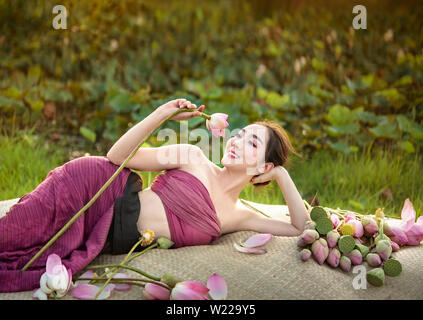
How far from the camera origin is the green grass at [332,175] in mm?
2467

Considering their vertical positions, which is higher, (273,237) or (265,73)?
(265,73)

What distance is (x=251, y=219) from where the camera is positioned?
171 centimetres

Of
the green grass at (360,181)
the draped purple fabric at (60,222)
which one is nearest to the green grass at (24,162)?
the draped purple fabric at (60,222)

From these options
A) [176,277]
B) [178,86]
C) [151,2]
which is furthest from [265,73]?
[176,277]

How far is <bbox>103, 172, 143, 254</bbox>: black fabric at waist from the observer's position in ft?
5.12

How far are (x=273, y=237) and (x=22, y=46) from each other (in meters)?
2.45

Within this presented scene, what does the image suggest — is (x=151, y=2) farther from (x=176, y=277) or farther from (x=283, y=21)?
(x=176, y=277)

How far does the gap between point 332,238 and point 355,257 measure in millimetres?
80

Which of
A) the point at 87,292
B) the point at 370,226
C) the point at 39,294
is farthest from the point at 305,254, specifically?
the point at 39,294

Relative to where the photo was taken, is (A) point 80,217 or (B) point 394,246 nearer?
(A) point 80,217

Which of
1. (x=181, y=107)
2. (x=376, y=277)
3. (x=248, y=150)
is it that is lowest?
(x=376, y=277)

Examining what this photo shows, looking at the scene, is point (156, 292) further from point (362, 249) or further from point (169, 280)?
point (362, 249)

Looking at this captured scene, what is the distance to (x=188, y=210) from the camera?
5.23 feet

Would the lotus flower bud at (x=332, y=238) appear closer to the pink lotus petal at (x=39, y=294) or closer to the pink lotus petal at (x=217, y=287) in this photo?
the pink lotus petal at (x=217, y=287)
